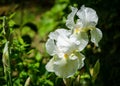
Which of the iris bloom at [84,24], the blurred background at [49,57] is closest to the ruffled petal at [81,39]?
the iris bloom at [84,24]

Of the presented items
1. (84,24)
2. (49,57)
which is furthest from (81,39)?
(49,57)

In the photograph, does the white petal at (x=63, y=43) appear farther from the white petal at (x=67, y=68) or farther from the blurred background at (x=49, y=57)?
the blurred background at (x=49, y=57)

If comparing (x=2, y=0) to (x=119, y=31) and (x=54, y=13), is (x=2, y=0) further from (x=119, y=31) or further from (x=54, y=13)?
(x=119, y=31)

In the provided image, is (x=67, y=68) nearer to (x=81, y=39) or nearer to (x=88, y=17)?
(x=81, y=39)

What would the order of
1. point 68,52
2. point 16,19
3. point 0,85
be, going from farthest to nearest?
point 16,19 → point 0,85 → point 68,52

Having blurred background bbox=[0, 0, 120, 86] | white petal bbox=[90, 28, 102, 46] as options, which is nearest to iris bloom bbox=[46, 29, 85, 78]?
white petal bbox=[90, 28, 102, 46]

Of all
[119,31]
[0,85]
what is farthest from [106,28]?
[0,85]

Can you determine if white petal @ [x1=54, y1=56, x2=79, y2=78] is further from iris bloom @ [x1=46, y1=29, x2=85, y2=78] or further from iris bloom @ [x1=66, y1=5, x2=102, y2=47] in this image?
iris bloom @ [x1=66, y1=5, x2=102, y2=47]

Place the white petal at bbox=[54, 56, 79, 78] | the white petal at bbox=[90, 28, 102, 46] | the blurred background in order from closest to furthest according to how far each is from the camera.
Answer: the white petal at bbox=[54, 56, 79, 78]
the white petal at bbox=[90, 28, 102, 46]
the blurred background
